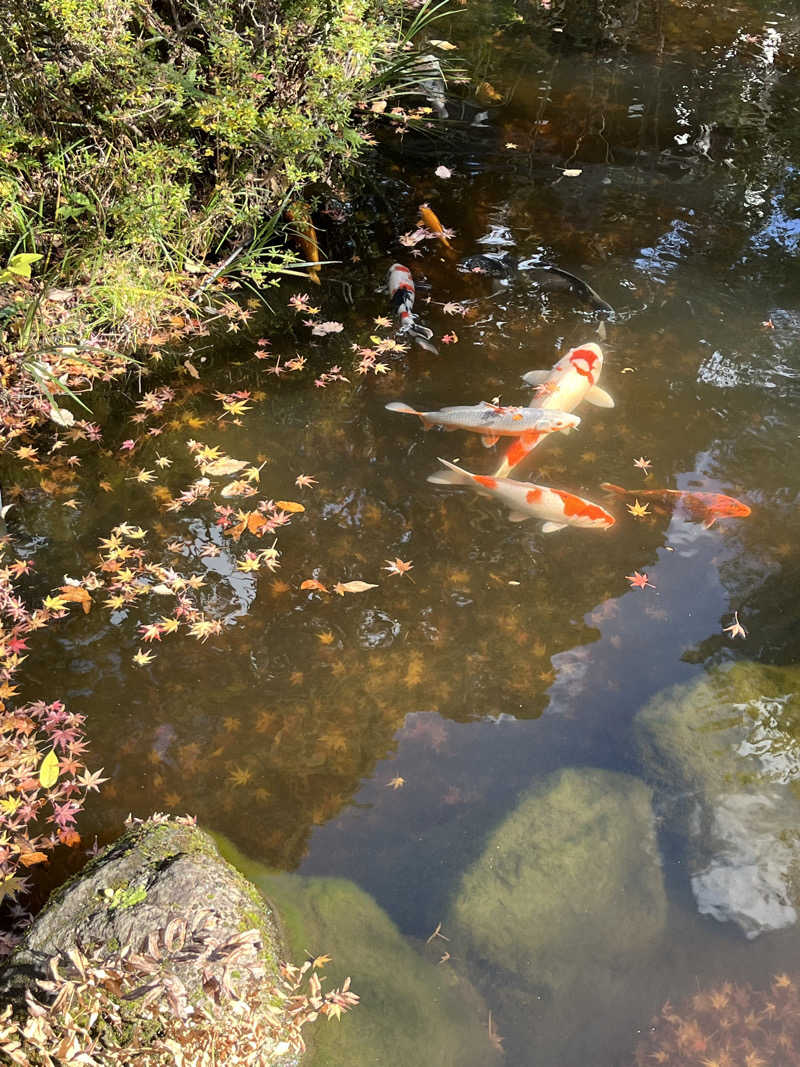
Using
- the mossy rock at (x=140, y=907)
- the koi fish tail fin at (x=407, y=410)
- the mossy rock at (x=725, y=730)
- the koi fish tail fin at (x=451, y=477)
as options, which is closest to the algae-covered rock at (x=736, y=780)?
the mossy rock at (x=725, y=730)

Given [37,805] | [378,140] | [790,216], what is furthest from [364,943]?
[378,140]

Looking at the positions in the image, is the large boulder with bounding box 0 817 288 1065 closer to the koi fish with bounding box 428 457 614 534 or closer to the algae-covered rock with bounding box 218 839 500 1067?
the algae-covered rock with bounding box 218 839 500 1067

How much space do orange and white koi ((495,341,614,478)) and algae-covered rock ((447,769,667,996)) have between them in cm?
228

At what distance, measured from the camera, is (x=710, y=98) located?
966 centimetres

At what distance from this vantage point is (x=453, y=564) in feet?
16.3

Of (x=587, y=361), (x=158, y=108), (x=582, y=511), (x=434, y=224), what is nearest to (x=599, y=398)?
(x=587, y=361)

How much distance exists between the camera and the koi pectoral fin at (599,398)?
5.88 metres

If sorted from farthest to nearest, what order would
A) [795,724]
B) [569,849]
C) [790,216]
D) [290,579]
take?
[790,216]
[290,579]
[795,724]
[569,849]

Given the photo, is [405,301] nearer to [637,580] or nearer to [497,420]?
[497,420]

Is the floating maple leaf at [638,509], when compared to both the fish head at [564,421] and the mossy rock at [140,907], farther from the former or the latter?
the mossy rock at [140,907]

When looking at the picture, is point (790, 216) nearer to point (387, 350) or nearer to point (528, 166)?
point (528, 166)

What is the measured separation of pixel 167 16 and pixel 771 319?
5408 mm

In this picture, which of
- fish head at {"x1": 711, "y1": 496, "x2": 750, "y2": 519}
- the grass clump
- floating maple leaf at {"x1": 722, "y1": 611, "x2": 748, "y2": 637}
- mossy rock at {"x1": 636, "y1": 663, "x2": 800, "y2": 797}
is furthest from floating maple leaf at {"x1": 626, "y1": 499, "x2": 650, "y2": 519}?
the grass clump

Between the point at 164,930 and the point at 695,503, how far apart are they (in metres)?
3.99
